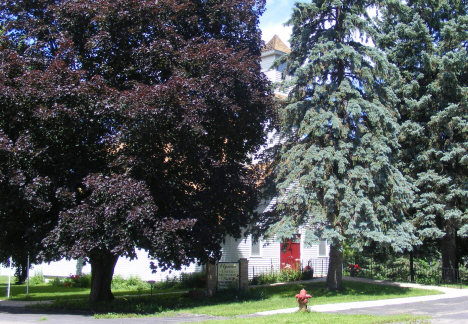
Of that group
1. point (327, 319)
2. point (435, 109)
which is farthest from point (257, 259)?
point (327, 319)

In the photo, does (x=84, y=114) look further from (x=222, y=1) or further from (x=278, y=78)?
(x=278, y=78)

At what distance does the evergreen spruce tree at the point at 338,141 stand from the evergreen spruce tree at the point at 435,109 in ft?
9.39

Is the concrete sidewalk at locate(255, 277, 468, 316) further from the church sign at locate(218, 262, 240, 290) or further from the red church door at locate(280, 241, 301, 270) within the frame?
the red church door at locate(280, 241, 301, 270)

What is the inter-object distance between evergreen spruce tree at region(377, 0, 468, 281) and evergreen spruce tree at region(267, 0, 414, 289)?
9.39 feet

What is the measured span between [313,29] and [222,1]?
4.59m

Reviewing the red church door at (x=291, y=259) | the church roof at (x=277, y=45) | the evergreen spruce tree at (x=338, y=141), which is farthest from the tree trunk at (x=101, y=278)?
the church roof at (x=277, y=45)

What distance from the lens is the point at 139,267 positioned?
24.8 metres

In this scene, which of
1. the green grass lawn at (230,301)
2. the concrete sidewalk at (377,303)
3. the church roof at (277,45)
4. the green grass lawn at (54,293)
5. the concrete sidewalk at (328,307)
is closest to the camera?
the concrete sidewalk at (328,307)

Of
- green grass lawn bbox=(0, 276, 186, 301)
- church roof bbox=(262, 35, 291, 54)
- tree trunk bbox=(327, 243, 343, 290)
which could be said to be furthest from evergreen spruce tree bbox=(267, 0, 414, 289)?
church roof bbox=(262, 35, 291, 54)

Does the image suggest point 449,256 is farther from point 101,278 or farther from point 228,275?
point 101,278

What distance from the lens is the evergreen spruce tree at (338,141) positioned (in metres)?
16.6

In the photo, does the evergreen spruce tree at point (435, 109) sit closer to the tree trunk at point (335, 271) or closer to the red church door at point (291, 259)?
the tree trunk at point (335, 271)

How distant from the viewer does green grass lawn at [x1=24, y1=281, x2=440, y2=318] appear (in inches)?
559

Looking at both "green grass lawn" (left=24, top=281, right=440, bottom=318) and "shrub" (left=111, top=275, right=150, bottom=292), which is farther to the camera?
"shrub" (left=111, top=275, right=150, bottom=292)
